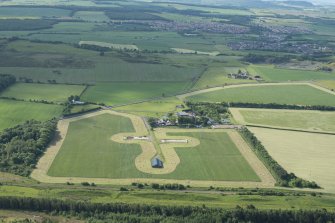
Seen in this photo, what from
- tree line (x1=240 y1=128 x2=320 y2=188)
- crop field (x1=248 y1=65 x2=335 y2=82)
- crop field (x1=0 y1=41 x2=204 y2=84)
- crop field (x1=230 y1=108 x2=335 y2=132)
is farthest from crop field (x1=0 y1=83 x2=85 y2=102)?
crop field (x1=248 y1=65 x2=335 y2=82)

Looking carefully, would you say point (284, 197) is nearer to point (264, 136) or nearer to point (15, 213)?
point (264, 136)

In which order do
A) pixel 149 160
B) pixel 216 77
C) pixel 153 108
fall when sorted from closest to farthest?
1. pixel 149 160
2. pixel 153 108
3. pixel 216 77

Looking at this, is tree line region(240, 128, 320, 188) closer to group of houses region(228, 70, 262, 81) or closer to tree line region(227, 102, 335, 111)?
tree line region(227, 102, 335, 111)

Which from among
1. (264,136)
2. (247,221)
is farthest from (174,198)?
(264,136)

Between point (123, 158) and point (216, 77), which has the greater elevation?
point (216, 77)

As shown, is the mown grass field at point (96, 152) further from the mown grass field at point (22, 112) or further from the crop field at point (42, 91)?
the crop field at point (42, 91)

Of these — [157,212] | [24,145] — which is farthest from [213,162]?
[24,145]

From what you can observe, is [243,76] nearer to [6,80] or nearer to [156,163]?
[6,80]
